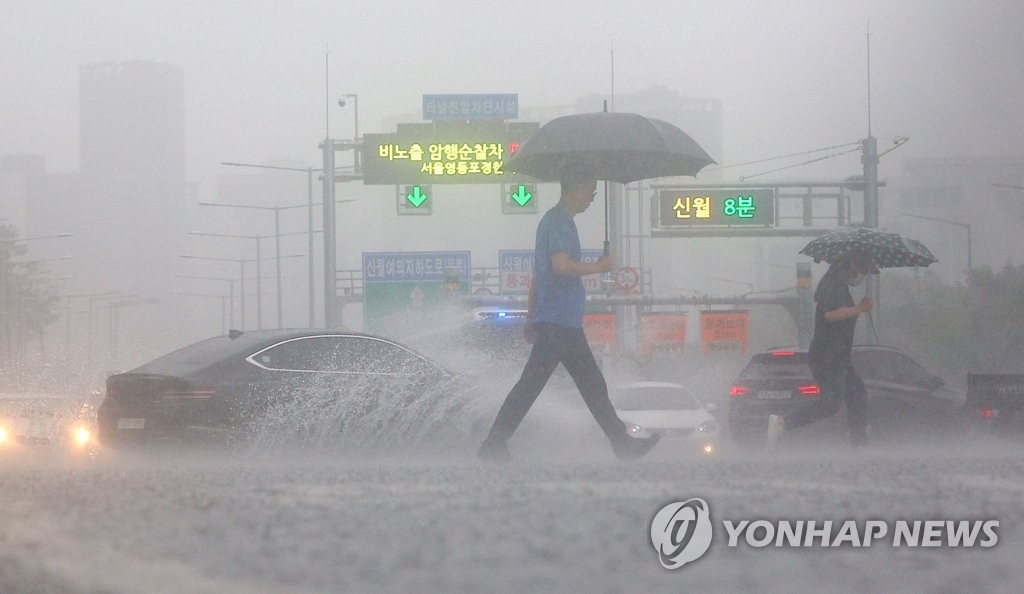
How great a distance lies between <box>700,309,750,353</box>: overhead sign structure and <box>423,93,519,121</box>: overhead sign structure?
49.4 ft

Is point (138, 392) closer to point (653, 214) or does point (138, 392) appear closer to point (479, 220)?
point (653, 214)

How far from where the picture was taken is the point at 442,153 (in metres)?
25.7

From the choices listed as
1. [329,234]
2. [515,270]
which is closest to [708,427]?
[329,234]

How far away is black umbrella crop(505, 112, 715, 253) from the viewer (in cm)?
895

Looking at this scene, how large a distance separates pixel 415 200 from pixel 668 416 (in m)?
9.42

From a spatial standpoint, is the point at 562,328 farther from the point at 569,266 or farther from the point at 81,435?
the point at 81,435

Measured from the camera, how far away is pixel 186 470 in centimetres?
489

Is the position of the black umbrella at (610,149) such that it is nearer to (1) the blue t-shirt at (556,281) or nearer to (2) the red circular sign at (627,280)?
(1) the blue t-shirt at (556,281)

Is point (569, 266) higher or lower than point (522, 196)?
lower

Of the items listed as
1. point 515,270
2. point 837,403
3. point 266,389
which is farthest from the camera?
point 515,270

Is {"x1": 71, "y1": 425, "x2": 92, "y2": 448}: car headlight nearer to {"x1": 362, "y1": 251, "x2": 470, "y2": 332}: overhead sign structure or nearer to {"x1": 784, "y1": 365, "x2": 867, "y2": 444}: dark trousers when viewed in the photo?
{"x1": 784, "y1": 365, "x2": 867, "y2": 444}: dark trousers

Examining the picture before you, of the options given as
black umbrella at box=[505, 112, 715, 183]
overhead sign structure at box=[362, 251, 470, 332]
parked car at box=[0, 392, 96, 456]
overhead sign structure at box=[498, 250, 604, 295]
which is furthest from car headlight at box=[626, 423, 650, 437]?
overhead sign structure at box=[498, 250, 604, 295]

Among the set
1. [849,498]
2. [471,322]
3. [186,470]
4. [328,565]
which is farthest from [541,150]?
[471,322]

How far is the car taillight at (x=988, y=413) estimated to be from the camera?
12.6 metres
